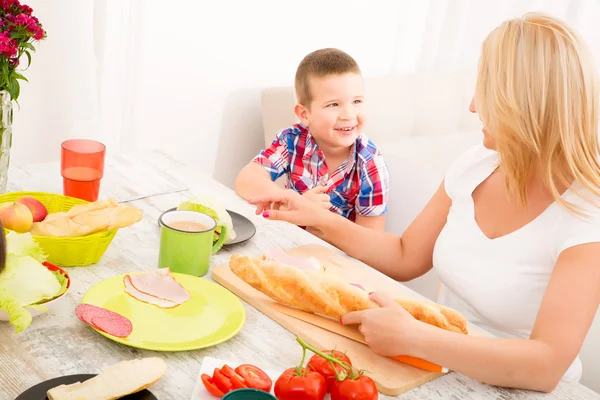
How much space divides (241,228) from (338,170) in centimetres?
70

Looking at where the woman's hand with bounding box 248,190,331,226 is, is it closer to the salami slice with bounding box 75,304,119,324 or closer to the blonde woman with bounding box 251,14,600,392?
the blonde woman with bounding box 251,14,600,392

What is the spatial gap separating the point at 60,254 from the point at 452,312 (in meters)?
0.73

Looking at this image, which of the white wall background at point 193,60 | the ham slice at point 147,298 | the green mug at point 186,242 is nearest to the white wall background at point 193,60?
the white wall background at point 193,60

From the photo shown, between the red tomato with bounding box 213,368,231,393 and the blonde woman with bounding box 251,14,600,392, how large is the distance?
282mm

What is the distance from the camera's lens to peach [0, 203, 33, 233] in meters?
1.32

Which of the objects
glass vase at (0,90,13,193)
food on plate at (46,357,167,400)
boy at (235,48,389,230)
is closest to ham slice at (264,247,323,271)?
food on plate at (46,357,167,400)

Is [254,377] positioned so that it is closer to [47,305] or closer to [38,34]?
[47,305]

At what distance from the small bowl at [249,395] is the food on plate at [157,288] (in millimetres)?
356

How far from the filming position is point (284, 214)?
165cm

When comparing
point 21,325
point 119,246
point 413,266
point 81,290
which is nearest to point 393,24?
point 413,266

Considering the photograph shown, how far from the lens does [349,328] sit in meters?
1.27

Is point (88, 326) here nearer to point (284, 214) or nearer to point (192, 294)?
point (192, 294)

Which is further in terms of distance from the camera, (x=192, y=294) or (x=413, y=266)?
(x=413, y=266)

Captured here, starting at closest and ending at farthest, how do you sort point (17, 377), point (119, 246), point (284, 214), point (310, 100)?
1. point (17, 377)
2. point (119, 246)
3. point (284, 214)
4. point (310, 100)
